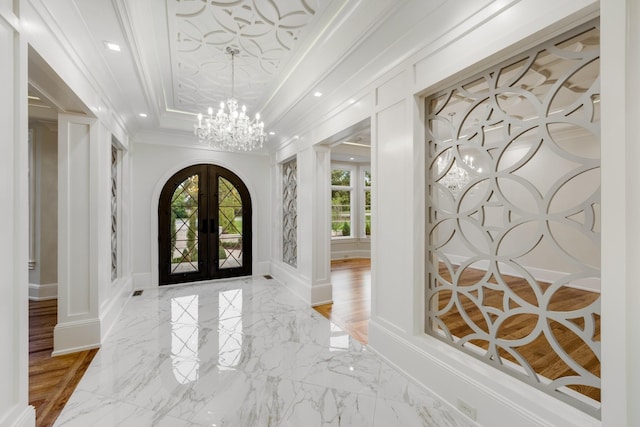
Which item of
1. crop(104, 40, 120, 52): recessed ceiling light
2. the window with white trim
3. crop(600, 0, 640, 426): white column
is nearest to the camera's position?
crop(600, 0, 640, 426): white column

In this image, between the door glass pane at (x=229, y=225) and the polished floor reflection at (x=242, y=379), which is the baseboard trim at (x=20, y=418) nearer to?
the polished floor reflection at (x=242, y=379)

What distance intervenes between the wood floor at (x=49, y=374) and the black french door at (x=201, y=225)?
6.55ft

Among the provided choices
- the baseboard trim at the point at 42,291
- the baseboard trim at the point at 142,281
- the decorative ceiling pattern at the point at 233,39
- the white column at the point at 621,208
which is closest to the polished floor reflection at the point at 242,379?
the white column at the point at 621,208

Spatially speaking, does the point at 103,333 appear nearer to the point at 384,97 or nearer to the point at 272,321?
the point at 272,321

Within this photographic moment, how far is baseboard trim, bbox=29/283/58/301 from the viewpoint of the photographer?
4.42 meters

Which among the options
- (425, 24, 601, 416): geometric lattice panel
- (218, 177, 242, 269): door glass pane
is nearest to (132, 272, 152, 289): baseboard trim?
(218, 177, 242, 269): door glass pane

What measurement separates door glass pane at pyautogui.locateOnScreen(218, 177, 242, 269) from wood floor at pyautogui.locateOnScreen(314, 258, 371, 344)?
205 centimetres

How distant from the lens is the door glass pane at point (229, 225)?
5.57m

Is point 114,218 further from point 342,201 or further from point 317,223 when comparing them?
point 342,201

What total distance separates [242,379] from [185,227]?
12.0 feet

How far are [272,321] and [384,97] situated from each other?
111 inches

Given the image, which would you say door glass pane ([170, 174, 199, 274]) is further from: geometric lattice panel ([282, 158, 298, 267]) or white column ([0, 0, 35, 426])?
white column ([0, 0, 35, 426])

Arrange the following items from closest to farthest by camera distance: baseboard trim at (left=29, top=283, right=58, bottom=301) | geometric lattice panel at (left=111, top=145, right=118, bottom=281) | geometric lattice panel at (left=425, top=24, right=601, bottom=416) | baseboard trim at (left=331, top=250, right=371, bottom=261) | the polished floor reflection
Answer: geometric lattice panel at (left=425, top=24, right=601, bottom=416) → the polished floor reflection → geometric lattice panel at (left=111, top=145, right=118, bottom=281) → baseboard trim at (left=29, top=283, right=58, bottom=301) → baseboard trim at (left=331, top=250, right=371, bottom=261)

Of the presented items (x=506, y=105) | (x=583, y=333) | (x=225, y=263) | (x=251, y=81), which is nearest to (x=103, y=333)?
(x=225, y=263)
